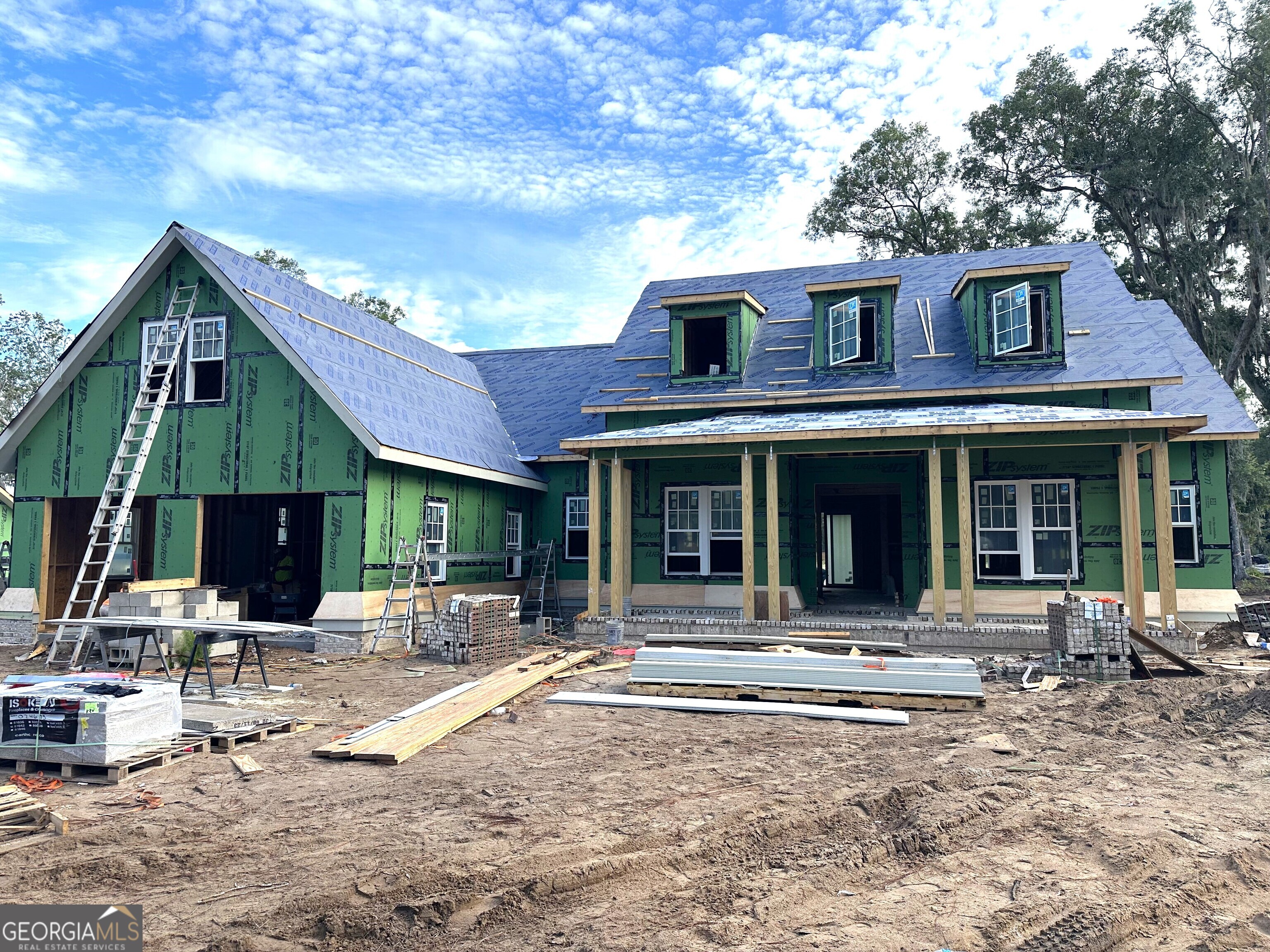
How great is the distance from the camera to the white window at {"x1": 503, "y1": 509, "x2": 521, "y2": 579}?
1888 cm

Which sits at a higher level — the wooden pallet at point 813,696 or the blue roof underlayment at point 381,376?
the blue roof underlayment at point 381,376

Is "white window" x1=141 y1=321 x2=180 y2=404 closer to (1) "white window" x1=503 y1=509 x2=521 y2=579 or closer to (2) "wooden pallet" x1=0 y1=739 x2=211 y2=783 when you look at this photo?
(1) "white window" x1=503 y1=509 x2=521 y2=579

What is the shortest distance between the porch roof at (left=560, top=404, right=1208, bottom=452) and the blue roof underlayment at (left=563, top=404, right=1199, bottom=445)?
0.05 feet

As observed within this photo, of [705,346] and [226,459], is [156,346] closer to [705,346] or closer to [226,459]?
[226,459]

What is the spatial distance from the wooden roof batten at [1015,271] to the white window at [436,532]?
11713 millimetres

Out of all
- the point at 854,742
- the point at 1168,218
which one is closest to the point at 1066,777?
the point at 854,742

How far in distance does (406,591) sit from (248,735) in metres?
7.42

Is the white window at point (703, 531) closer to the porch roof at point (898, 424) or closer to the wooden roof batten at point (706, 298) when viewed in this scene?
the porch roof at point (898, 424)

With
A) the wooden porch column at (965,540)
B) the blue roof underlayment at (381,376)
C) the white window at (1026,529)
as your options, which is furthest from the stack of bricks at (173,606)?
the white window at (1026,529)

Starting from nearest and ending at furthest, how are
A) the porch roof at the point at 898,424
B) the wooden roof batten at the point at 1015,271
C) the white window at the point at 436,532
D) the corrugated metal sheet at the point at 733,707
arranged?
the corrugated metal sheet at the point at 733,707, the porch roof at the point at 898,424, the wooden roof batten at the point at 1015,271, the white window at the point at 436,532

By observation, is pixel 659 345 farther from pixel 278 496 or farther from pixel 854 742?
pixel 854 742

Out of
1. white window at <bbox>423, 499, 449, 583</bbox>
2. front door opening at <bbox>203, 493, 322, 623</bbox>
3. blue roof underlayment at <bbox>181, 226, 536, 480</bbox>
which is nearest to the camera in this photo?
blue roof underlayment at <bbox>181, 226, 536, 480</bbox>

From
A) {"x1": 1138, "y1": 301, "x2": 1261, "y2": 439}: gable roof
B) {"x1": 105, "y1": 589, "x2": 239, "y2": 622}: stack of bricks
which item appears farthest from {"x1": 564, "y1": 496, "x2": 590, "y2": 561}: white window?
{"x1": 1138, "y1": 301, "x2": 1261, "y2": 439}: gable roof

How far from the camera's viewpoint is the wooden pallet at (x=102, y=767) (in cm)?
665
